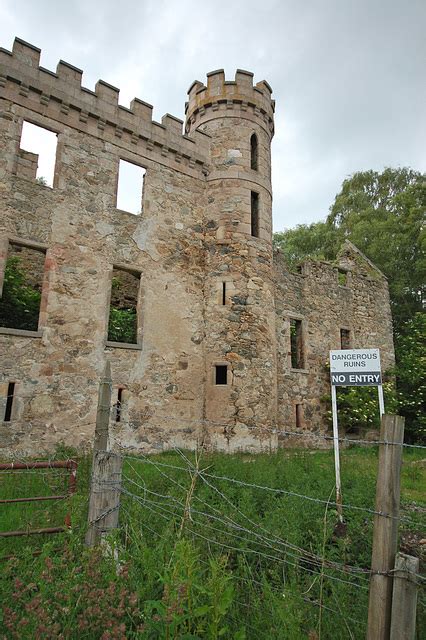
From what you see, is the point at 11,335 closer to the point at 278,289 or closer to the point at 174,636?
the point at 174,636

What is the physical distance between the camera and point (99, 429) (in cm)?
385

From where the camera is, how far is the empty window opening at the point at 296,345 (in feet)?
45.9

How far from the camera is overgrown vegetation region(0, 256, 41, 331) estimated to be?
35.7 feet

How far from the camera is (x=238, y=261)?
11117 millimetres

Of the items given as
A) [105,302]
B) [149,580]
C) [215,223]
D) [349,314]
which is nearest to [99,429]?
[149,580]

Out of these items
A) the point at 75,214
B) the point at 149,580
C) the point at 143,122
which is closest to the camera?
the point at 149,580

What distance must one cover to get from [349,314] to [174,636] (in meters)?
14.7

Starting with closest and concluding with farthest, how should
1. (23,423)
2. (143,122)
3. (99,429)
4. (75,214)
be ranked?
1. (99,429)
2. (23,423)
3. (75,214)
4. (143,122)

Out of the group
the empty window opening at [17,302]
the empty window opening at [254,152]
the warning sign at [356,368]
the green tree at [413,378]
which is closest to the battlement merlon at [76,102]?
the empty window opening at [254,152]

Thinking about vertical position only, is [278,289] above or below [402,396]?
above

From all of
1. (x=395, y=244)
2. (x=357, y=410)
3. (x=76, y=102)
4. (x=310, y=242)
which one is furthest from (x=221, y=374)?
(x=310, y=242)

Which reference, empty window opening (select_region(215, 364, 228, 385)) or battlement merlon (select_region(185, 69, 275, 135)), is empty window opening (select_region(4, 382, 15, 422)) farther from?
battlement merlon (select_region(185, 69, 275, 135))

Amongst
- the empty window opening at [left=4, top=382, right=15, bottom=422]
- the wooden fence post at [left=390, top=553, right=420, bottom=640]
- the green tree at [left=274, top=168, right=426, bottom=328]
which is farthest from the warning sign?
the green tree at [left=274, top=168, right=426, bottom=328]

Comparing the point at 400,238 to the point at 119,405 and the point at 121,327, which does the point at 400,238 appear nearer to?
the point at 121,327
